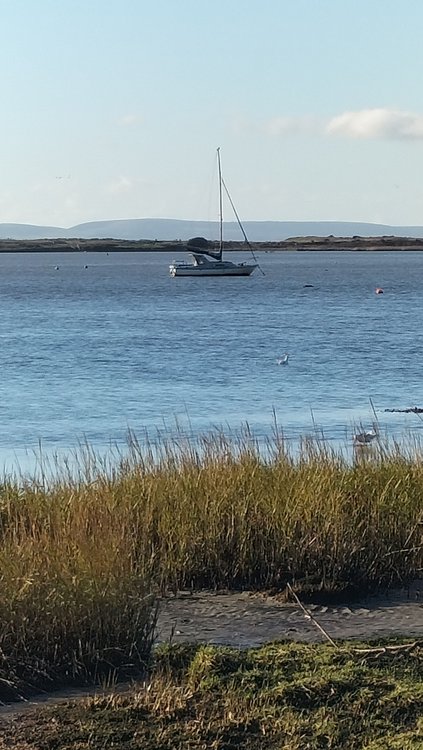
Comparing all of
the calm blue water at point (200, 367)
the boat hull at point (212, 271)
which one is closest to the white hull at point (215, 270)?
the boat hull at point (212, 271)

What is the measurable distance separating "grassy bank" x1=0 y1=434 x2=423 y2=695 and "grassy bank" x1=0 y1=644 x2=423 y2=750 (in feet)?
1.31

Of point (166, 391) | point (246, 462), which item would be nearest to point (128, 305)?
point (166, 391)

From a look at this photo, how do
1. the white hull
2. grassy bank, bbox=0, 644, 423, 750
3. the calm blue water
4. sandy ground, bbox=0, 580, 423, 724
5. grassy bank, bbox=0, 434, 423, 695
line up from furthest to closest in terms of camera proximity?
the white hull, the calm blue water, sandy ground, bbox=0, 580, 423, 724, grassy bank, bbox=0, 434, 423, 695, grassy bank, bbox=0, 644, 423, 750

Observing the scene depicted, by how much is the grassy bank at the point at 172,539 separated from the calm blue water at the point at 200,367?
6.10m

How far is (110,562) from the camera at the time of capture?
20.7 feet

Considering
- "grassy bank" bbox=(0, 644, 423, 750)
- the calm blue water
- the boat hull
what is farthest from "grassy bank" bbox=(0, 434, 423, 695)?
the boat hull

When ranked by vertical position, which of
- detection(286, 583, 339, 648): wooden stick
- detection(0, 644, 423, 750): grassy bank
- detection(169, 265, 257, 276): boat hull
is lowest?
detection(169, 265, 257, 276): boat hull

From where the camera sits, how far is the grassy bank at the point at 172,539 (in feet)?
19.2

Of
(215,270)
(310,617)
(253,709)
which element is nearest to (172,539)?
(310,617)

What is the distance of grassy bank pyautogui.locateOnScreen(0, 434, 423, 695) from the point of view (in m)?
5.85

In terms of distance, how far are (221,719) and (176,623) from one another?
5.74 ft

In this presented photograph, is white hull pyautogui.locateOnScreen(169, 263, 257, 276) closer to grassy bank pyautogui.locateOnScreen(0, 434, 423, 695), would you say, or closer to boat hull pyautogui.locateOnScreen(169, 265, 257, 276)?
boat hull pyautogui.locateOnScreen(169, 265, 257, 276)

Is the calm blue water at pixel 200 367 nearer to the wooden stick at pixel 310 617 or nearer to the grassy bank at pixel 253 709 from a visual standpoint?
the wooden stick at pixel 310 617

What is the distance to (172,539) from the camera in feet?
25.6
